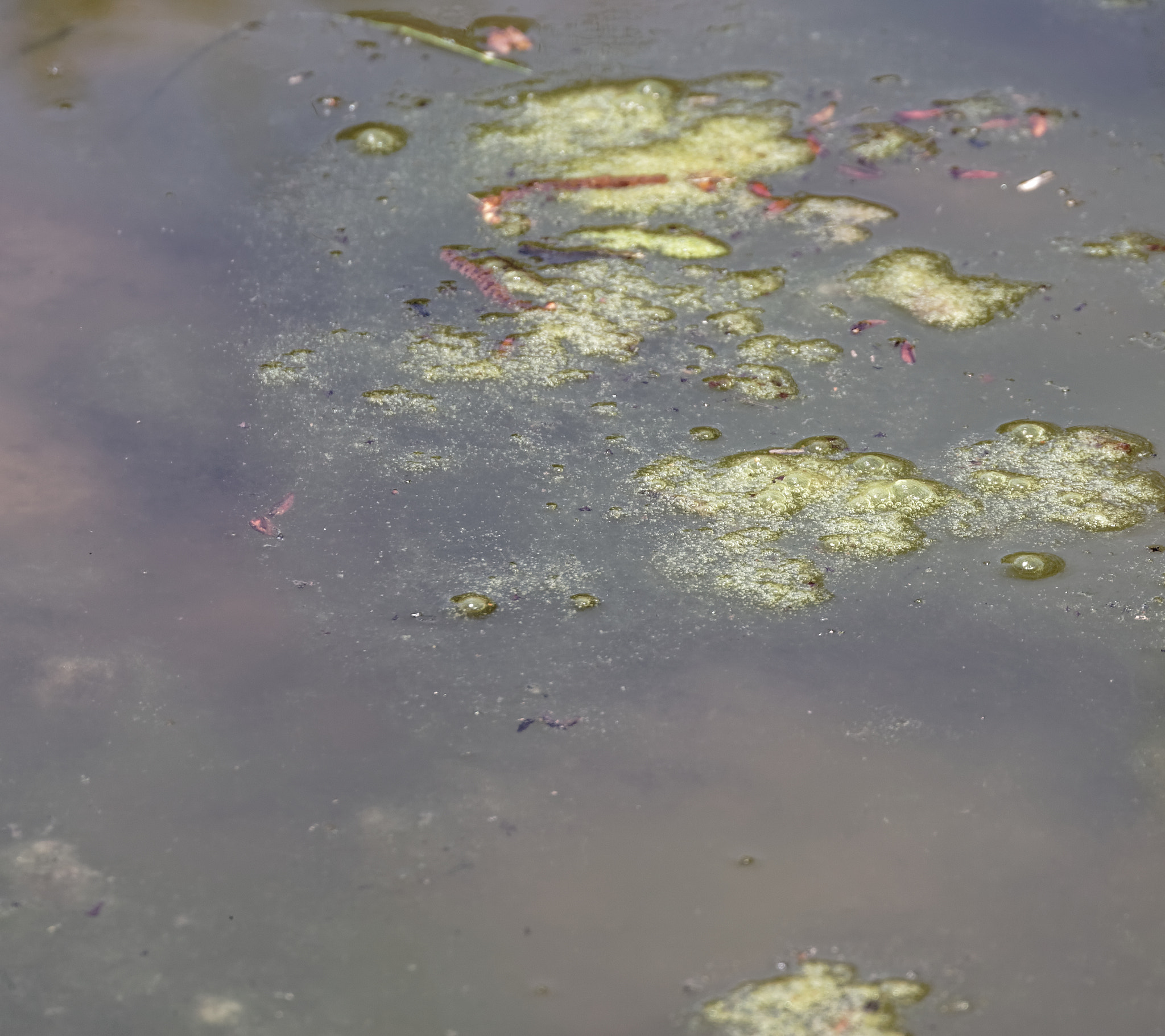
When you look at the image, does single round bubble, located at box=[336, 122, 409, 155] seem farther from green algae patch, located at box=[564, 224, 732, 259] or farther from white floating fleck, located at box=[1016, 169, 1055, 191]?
white floating fleck, located at box=[1016, 169, 1055, 191]

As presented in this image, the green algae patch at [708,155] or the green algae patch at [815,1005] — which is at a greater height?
the green algae patch at [708,155]

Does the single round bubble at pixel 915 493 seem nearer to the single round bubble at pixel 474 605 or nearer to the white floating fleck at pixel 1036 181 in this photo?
the single round bubble at pixel 474 605

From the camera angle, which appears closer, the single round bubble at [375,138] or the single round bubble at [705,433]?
the single round bubble at [705,433]

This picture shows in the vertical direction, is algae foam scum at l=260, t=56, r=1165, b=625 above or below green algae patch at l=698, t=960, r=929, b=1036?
above

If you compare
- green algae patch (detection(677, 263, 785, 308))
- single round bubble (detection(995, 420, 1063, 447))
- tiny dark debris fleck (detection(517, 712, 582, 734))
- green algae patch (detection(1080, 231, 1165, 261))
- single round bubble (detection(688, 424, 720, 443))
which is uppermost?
green algae patch (detection(1080, 231, 1165, 261))

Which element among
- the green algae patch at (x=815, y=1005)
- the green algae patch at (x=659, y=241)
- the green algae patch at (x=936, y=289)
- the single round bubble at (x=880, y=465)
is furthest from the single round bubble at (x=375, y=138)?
the green algae patch at (x=815, y=1005)

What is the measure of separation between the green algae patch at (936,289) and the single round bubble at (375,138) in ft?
4.69

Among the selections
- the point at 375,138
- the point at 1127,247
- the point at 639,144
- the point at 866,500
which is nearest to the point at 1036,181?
the point at 1127,247

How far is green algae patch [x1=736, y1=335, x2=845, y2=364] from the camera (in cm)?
290

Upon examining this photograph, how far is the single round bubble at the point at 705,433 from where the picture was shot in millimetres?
2707

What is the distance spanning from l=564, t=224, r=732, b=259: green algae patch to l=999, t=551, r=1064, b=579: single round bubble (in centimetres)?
121

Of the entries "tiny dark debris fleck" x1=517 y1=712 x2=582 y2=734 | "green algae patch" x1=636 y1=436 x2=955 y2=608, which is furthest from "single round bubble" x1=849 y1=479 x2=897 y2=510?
"tiny dark debris fleck" x1=517 y1=712 x2=582 y2=734

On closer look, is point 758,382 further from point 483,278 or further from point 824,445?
point 483,278

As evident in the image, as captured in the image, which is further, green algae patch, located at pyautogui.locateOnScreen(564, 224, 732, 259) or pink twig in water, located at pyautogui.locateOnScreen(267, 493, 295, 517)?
green algae patch, located at pyautogui.locateOnScreen(564, 224, 732, 259)
